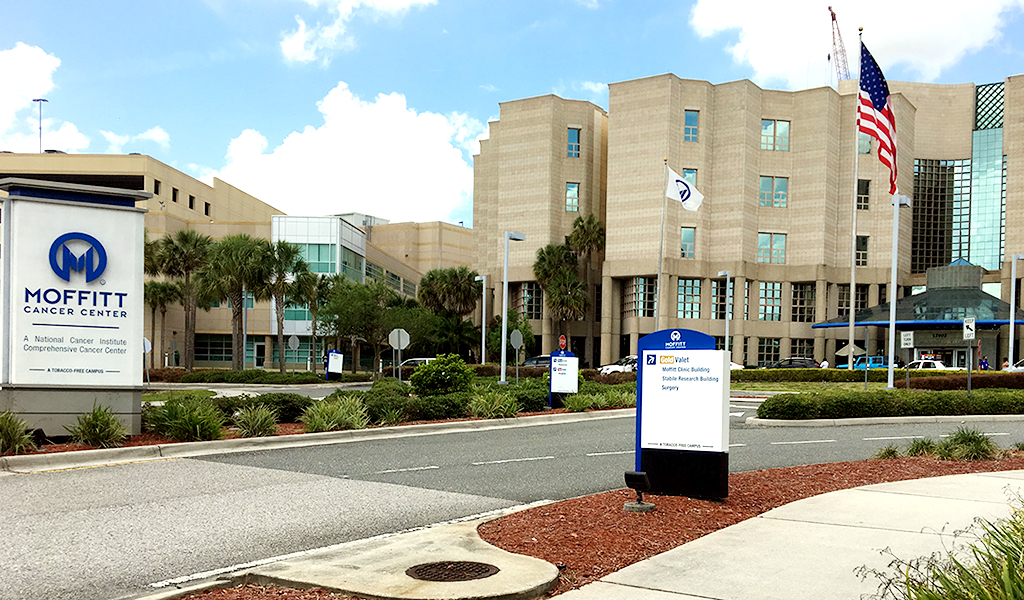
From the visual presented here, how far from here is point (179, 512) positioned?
844 cm

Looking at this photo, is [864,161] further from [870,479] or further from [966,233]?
[870,479]

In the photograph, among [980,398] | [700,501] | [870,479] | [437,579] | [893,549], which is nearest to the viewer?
[437,579]

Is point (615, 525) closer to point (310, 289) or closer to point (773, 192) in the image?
point (310, 289)

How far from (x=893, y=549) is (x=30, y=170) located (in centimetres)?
8422

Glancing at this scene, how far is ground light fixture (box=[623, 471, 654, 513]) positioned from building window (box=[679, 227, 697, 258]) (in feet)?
195

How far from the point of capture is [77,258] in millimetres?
13375

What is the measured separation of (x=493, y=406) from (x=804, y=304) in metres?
54.4

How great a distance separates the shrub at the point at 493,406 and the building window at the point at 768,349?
5155 cm

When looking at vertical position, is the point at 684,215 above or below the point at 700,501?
above

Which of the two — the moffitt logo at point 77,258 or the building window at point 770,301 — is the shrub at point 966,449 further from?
the building window at point 770,301

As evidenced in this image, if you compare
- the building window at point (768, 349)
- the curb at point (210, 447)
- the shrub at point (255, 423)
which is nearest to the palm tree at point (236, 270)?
the curb at point (210, 447)

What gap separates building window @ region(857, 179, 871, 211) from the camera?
67.8m

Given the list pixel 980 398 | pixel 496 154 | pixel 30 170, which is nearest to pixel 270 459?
pixel 980 398

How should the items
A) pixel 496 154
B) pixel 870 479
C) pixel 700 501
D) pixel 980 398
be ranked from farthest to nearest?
pixel 496 154
pixel 980 398
pixel 870 479
pixel 700 501
